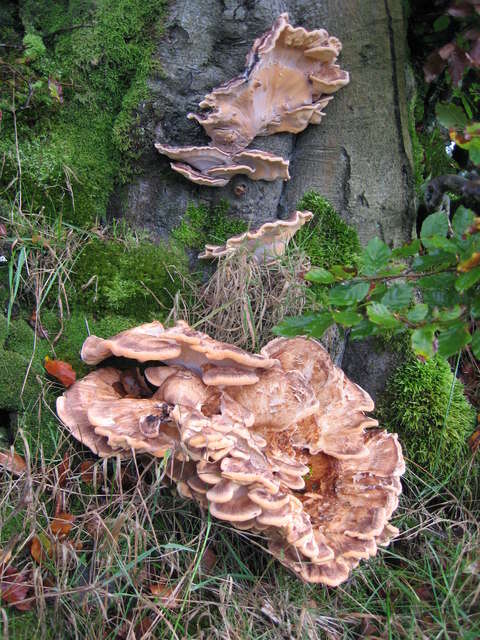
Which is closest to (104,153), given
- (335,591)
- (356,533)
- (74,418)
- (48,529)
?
(74,418)

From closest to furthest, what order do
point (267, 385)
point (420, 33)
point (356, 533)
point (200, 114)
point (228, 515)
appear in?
point (228, 515)
point (356, 533)
point (267, 385)
point (200, 114)
point (420, 33)

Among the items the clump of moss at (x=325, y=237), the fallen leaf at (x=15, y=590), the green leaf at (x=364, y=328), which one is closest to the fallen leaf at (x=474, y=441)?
the clump of moss at (x=325, y=237)

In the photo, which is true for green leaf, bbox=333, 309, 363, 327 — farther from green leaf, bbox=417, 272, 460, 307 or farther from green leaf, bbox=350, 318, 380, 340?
green leaf, bbox=417, 272, 460, 307

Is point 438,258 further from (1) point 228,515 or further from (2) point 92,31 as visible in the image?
(2) point 92,31

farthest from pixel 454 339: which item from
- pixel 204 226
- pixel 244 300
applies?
pixel 204 226

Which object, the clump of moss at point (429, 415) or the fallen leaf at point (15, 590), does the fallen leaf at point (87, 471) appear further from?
the clump of moss at point (429, 415)

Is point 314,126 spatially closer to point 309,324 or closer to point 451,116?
point 451,116

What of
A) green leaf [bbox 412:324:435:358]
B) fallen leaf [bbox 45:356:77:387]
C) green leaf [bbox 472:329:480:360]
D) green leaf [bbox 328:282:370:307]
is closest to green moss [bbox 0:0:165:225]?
fallen leaf [bbox 45:356:77:387]
